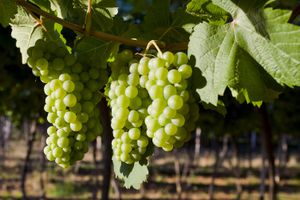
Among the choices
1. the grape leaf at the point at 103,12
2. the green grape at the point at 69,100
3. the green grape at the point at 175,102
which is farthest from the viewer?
the grape leaf at the point at 103,12

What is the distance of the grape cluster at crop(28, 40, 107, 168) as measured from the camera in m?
0.90

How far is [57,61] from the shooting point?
926 mm

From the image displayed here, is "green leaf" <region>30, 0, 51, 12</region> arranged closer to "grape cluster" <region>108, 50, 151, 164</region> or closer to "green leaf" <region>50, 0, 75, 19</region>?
"green leaf" <region>50, 0, 75, 19</region>

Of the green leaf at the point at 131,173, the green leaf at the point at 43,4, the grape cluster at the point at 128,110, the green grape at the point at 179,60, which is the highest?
the green leaf at the point at 43,4

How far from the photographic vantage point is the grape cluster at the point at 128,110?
0.82 m

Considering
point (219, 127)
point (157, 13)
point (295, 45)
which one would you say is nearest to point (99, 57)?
point (157, 13)

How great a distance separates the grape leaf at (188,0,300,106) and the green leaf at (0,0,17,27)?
424 mm

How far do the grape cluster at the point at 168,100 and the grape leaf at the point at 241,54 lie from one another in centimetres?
4

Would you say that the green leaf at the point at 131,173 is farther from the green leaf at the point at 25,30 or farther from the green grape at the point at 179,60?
the green leaf at the point at 25,30

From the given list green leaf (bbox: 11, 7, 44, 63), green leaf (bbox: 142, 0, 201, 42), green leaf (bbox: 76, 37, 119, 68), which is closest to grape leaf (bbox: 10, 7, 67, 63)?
green leaf (bbox: 11, 7, 44, 63)

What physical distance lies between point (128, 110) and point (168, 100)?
108 millimetres

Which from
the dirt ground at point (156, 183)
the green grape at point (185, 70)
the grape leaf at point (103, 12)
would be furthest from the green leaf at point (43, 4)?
the dirt ground at point (156, 183)

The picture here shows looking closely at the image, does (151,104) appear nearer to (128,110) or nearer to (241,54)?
(128,110)

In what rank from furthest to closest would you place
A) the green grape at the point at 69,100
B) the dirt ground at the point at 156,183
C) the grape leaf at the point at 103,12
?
the dirt ground at the point at 156,183, the grape leaf at the point at 103,12, the green grape at the point at 69,100
